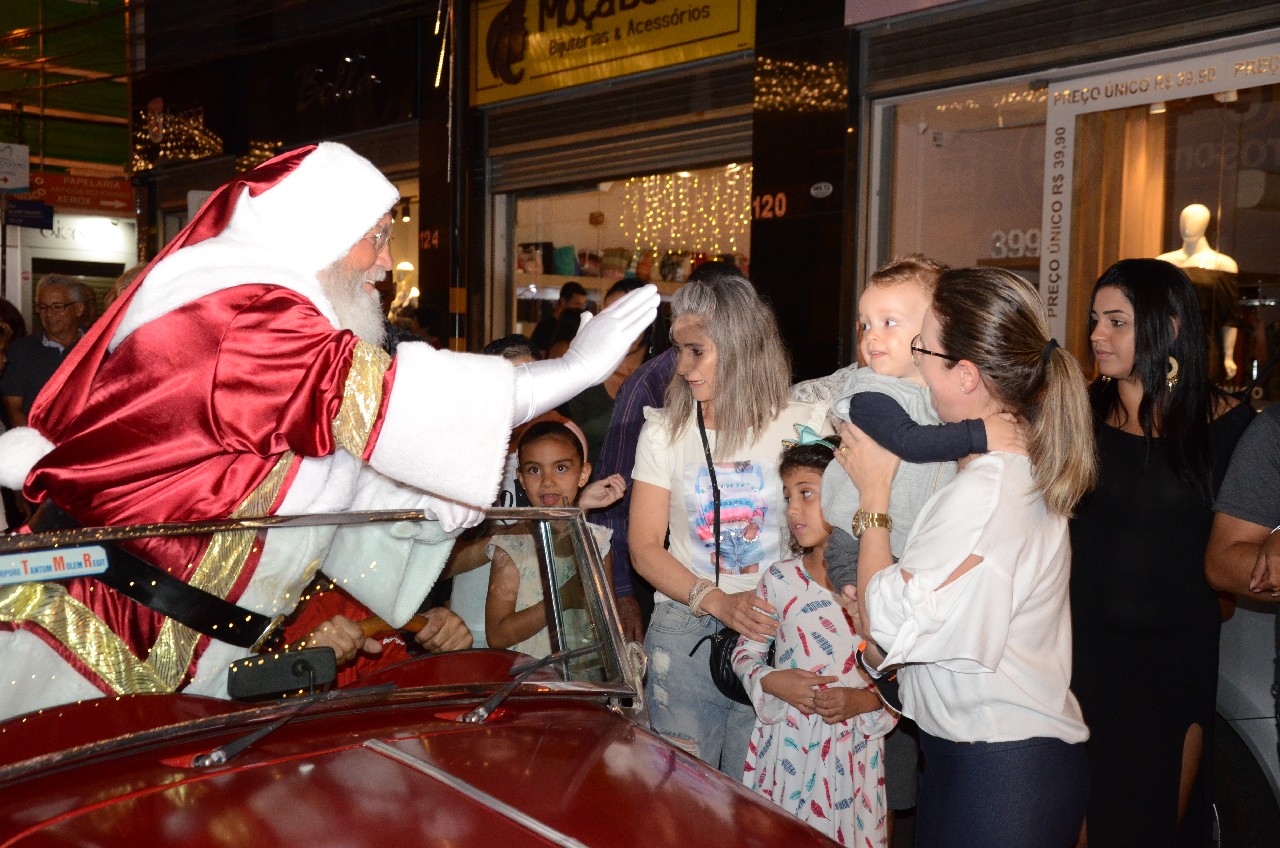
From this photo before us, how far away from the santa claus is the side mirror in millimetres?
64

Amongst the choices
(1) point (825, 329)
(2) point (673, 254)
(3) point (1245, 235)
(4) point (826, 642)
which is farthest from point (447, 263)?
(4) point (826, 642)

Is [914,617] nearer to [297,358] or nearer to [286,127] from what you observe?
[297,358]

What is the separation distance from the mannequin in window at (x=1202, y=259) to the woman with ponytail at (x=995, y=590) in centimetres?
410

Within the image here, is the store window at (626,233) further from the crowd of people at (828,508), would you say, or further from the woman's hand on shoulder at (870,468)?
the woman's hand on shoulder at (870,468)

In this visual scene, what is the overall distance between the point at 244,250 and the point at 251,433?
18.1 inches

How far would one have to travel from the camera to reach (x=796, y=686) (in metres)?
3.43

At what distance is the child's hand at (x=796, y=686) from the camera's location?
134 inches

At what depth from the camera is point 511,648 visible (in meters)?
2.37

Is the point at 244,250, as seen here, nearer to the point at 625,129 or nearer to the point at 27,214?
the point at 625,129

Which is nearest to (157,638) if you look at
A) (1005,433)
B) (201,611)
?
(201,611)

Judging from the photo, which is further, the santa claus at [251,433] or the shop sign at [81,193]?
the shop sign at [81,193]

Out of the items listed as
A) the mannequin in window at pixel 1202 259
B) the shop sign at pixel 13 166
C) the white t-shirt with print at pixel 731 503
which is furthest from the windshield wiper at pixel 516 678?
the shop sign at pixel 13 166

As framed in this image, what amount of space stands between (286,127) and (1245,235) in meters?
10.9

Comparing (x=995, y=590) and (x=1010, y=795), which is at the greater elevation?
(x=995, y=590)
